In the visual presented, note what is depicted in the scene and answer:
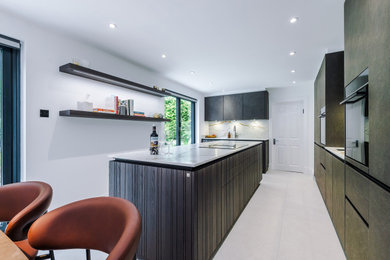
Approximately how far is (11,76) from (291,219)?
3904 mm

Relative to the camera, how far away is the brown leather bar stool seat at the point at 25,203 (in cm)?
97

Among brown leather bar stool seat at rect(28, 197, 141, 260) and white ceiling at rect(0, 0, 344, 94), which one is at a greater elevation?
white ceiling at rect(0, 0, 344, 94)

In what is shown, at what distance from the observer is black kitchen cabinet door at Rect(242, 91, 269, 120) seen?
5344mm

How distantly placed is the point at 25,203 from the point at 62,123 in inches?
62.9

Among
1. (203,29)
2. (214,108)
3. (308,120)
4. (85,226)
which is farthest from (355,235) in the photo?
(214,108)

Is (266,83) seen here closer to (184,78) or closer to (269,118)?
(269,118)

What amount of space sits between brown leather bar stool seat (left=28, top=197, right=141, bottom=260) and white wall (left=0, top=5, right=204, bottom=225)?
176 centimetres

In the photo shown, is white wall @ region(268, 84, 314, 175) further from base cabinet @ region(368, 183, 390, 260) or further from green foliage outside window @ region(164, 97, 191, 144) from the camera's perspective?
base cabinet @ region(368, 183, 390, 260)

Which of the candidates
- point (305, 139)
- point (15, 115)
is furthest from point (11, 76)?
point (305, 139)

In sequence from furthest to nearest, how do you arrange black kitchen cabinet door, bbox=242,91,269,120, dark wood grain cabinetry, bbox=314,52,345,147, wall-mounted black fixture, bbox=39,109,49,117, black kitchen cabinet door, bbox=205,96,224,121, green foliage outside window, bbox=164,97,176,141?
1. black kitchen cabinet door, bbox=205,96,224,121
2. black kitchen cabinet door, bbox=242,91,269,120
3. green foliage outside window, bbox=164,97,176,141
4. dark wood grain cabinetry, bbox=314,52,345,147
5. wall-mounted black fixture, bbox=39,109,49,117

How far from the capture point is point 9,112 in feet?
6.86

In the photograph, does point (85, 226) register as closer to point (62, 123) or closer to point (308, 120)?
point (62, 123)

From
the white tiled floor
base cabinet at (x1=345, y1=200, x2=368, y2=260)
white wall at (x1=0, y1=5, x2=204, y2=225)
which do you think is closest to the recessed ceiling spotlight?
base cabinet at (x1=345, y1=200, x2=368, y2=260)

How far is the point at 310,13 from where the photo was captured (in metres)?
2.02
